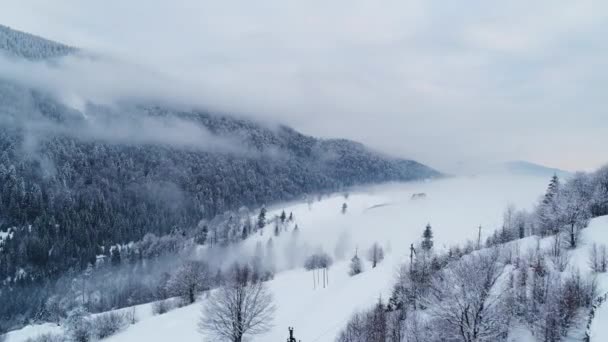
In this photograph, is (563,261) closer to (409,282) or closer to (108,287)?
(409,282)

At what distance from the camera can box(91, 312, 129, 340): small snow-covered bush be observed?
60969 mm

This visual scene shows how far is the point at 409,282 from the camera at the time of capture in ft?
178

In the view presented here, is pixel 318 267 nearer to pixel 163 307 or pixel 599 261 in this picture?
pixel 163 307

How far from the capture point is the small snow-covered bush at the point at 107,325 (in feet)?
200

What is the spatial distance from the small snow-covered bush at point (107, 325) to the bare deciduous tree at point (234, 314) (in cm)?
2436

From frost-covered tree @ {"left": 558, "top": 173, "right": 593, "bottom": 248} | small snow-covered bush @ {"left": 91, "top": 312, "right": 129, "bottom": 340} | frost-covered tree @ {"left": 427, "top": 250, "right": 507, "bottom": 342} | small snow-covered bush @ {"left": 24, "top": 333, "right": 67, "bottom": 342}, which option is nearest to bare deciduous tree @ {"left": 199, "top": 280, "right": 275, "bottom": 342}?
frost-covered tree @ {"left": 427, "top": 250, "right": 507, "bottom": 342}

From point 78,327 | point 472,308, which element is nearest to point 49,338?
point 78,327

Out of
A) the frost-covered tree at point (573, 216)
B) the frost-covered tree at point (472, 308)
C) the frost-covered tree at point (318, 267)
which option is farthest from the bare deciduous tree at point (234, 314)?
the frost-covered tree at point (318, 267)

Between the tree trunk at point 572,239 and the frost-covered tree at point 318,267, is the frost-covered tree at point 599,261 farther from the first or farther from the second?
the frost-covered tree at point 318,267

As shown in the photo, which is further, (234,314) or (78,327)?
(78,327)

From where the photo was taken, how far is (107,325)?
62188mm

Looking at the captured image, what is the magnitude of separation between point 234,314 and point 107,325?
31.0m

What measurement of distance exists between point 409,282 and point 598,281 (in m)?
22.8

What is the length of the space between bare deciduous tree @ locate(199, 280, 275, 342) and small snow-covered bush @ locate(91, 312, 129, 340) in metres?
24.4
